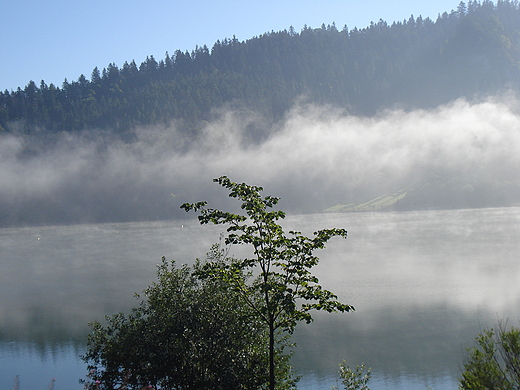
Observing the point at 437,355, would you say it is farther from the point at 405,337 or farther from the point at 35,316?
the point at 35,316

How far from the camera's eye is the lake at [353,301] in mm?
42531

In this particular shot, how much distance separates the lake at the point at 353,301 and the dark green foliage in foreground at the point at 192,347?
20.1m

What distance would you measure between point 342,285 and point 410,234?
87451mm

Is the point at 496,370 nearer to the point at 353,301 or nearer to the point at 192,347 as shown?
the point at 192,347

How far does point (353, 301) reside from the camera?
210ft

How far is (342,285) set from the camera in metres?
73.9

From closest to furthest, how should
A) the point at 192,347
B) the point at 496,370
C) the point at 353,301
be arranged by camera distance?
the point at 496,370
the point at 192,347
the point at 353,301

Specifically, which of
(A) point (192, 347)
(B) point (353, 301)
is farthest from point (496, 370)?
(B) point (353, 301)

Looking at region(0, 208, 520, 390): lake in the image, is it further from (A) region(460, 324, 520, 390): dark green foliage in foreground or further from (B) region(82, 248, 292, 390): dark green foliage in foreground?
(A) region(460, 324, 520, 390): dark green foliage in foreground

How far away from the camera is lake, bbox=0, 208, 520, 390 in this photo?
140 feet

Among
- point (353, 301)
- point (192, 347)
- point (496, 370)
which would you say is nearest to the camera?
point (496, 370)

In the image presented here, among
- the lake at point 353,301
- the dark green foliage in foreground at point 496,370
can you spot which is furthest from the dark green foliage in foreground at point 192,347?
the lake at point 353,301

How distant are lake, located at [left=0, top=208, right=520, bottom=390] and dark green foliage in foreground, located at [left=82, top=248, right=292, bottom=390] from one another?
20134mm

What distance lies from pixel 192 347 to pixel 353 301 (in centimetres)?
4727
